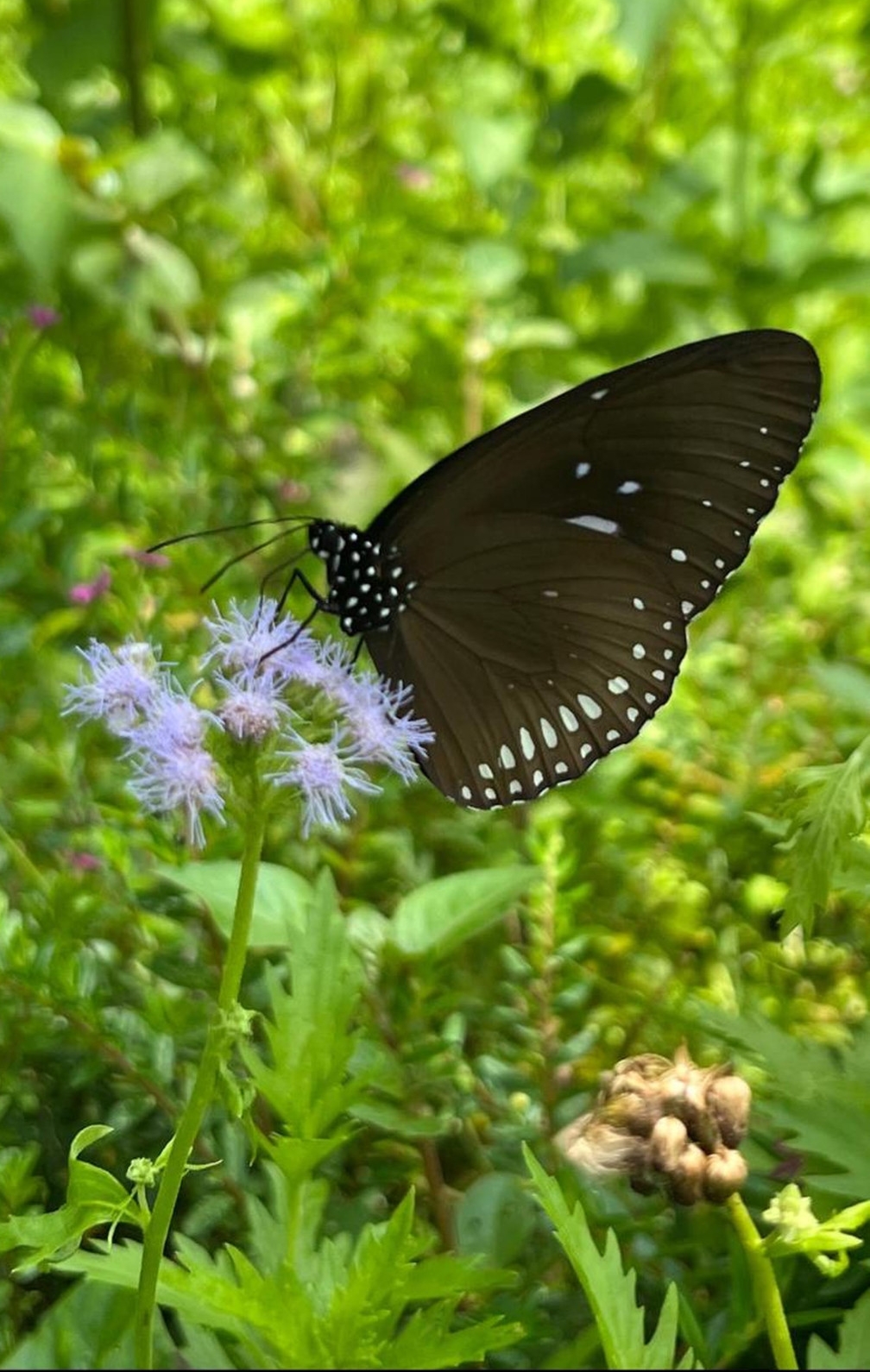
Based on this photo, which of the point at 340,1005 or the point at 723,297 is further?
the point at 723,297

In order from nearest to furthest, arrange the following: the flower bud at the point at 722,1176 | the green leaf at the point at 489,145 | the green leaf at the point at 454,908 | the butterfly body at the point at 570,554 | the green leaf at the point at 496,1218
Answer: the flower bud at the point at 722,1176 < the green leaf at the point at 496,1218 < the green leaf at the point at 454,908 < the butterfly body at the point at 570,554 < the green leaf at the point at 489,145

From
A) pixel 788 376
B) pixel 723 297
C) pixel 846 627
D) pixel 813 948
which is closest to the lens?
pixel 788 376

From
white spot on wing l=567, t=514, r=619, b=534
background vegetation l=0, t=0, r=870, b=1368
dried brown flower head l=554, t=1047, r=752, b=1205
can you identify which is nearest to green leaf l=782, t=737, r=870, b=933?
background vegetation l=0, t=0, r=870, b=1368

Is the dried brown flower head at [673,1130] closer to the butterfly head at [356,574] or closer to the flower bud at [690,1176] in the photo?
the flower bud at [690,1176]

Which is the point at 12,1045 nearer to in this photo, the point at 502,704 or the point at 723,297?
the point at 502,704

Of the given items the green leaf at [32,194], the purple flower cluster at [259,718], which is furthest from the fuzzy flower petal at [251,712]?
the green leaf at [32,194]

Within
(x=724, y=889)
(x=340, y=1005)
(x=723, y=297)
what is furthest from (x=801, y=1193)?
(x=723, y=297)

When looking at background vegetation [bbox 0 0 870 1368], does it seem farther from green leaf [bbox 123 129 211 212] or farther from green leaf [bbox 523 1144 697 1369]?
green leaf [bbox 523 1144 697 1369]
